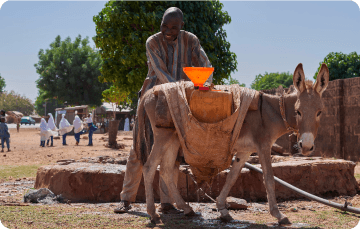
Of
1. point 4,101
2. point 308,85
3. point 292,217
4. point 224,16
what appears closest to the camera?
point 308,85

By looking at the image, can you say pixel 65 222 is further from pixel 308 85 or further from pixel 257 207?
pixel 308 85

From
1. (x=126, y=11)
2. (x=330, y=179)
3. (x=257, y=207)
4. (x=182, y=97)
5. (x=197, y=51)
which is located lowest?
(x=257, y=207)

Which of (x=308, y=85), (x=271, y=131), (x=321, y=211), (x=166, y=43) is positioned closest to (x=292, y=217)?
(x=321, y=211)

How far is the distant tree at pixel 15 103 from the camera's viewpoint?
75.5 metres

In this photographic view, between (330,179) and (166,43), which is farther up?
(166,43)

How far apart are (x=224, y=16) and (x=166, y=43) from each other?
30.5 ft

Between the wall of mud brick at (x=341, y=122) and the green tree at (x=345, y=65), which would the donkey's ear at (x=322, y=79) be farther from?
the green tree at (x=345, y=65)

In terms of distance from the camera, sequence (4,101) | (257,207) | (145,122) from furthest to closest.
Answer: (4,101) < (257,207) < (145,122)

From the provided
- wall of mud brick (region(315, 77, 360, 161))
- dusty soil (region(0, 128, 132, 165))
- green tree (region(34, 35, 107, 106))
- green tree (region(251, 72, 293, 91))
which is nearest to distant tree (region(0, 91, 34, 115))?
green tree (region(34, 35, 107, 106))

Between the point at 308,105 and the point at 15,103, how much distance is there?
86.1 metres

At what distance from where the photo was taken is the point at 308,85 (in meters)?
3.58

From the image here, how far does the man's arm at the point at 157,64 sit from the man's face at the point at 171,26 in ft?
0.80

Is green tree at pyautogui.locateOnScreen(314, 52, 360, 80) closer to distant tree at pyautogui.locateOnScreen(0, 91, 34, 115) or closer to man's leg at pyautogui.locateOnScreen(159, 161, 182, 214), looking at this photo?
man's leg at pyautogui.locateOnScreen(159, 161, 182, 214)

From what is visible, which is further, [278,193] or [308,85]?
[278,193]
